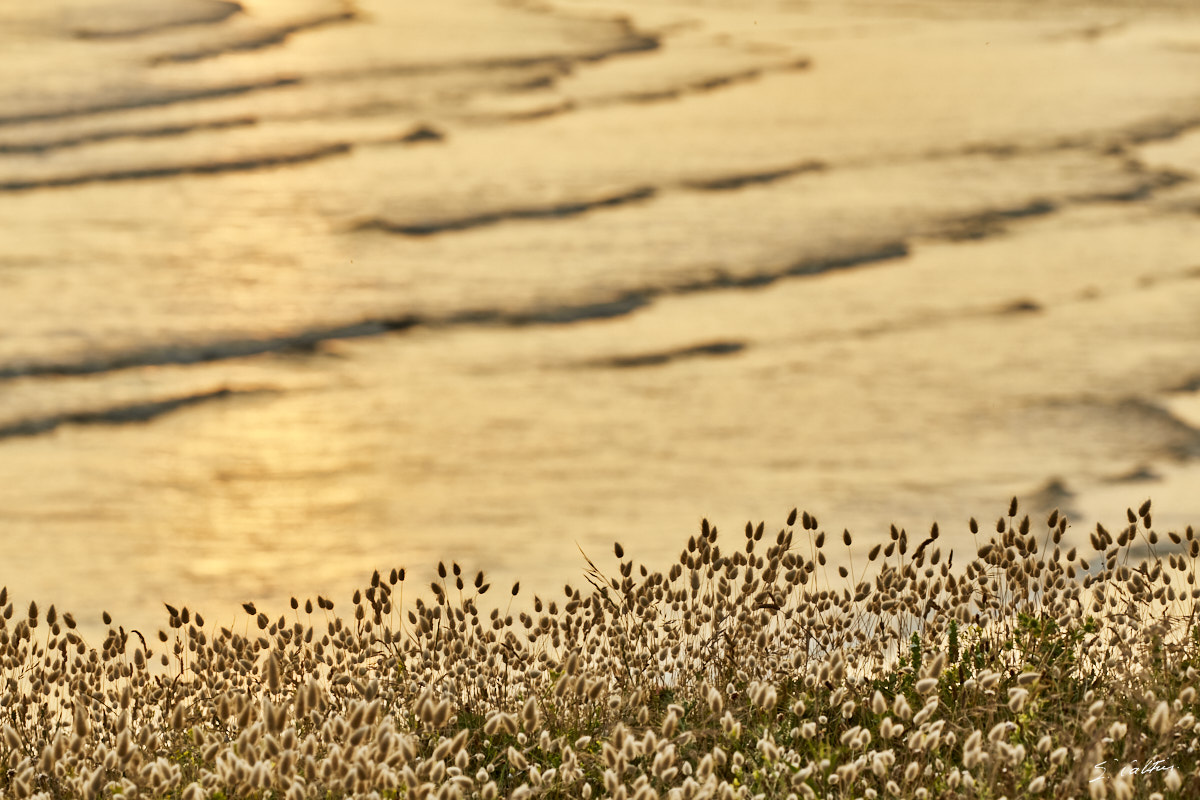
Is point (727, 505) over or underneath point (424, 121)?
underneath

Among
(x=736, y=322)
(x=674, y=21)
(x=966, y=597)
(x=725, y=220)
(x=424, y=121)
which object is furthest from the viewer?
(x=674, y=21)

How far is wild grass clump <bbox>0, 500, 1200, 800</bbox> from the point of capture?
4.60 feet

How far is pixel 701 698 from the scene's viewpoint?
1632 mm

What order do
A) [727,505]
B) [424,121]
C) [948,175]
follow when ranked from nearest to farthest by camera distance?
[727,505] → [948,175] → [424,121]

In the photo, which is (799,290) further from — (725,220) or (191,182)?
(191,182)

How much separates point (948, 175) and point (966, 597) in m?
2.09

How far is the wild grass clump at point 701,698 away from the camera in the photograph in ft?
4.60

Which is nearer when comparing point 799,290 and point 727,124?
point 799,290

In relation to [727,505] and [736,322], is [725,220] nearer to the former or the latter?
[736,322]

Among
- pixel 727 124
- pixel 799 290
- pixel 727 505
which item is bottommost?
pixel 727 505

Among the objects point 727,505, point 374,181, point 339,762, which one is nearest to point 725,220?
point 374,181

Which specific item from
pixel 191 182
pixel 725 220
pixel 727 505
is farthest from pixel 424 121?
pixel 727 505

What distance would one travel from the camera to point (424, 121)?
12.8ft

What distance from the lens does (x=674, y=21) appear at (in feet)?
14.6
